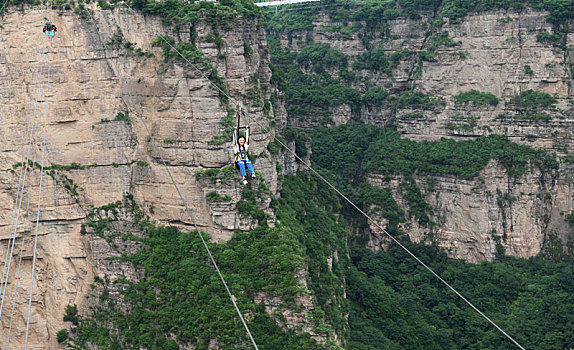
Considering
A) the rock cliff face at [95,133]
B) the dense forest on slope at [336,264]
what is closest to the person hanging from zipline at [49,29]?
the rock cliff face at [95,133]

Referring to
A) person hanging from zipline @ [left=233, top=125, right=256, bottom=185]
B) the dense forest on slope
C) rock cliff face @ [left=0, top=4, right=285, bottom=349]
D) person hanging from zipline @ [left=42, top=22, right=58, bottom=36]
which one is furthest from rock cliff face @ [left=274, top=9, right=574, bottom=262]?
person hanging from zipline @ [left=42, top=22, right=58, bottom=36]

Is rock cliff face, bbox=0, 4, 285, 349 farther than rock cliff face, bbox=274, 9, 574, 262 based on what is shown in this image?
No

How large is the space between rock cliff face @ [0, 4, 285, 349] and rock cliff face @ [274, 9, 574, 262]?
24.8 meters

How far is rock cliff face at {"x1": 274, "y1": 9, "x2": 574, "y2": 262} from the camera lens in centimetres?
5394

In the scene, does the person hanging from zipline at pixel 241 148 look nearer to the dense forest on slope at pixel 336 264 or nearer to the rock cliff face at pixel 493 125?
the dense forest on slope at pixel 336 264

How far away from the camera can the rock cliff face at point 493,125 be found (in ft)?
177

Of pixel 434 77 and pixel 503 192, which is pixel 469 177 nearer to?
pixel 503 192

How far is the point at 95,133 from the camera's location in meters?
34.6

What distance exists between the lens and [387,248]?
5716cm

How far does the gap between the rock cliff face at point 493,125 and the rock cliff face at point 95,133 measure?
24.8 m

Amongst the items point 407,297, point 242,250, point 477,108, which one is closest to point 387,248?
point 407,297

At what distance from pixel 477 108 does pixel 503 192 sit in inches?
263

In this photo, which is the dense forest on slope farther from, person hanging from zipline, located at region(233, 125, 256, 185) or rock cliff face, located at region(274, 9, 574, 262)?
person hanging from zipline, located at region(233, 125, 256, 185)

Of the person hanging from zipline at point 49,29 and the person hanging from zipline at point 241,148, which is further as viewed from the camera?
the person hanging from zipline at point 49,29
